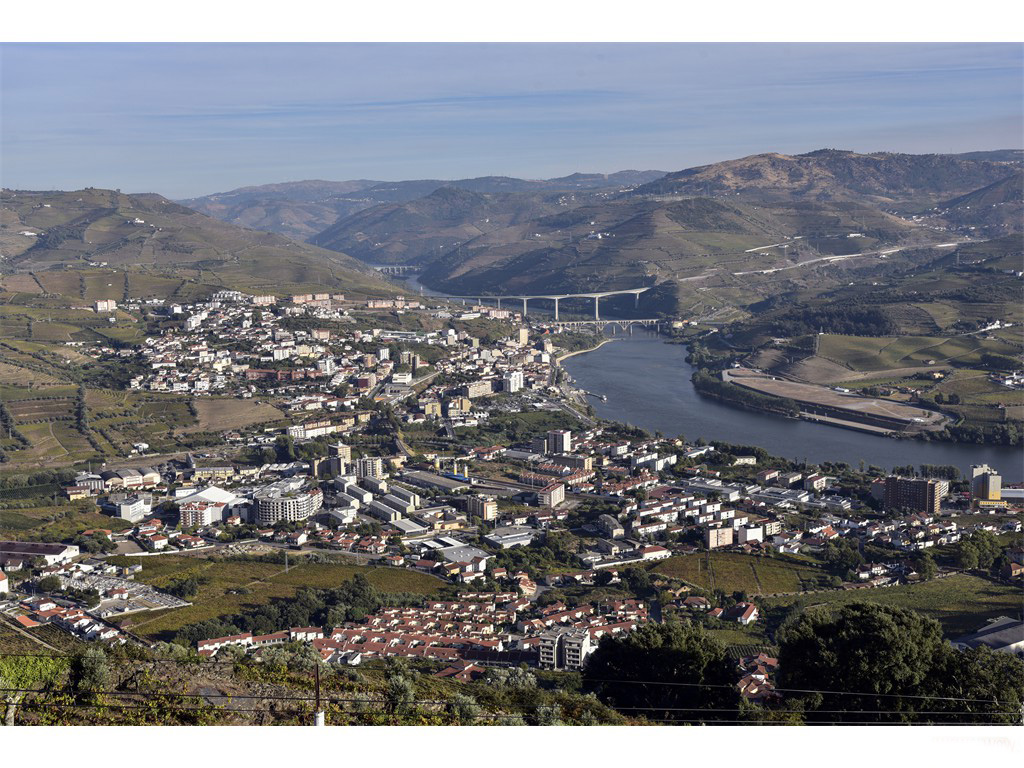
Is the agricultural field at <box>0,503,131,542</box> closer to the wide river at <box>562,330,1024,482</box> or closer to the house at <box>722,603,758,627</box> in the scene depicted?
the house at <box>722,603,758,627</box>

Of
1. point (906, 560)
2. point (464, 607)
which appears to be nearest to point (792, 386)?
point (906, 560)

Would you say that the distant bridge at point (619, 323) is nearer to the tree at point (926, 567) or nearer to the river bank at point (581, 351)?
the river bank at point (581, 351)

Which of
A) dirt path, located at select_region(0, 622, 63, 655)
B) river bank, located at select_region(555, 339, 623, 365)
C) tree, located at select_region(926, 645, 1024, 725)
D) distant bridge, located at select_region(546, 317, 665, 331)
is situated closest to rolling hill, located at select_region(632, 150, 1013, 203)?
distant bridge, located at select_region(546, 317, 665, 331)

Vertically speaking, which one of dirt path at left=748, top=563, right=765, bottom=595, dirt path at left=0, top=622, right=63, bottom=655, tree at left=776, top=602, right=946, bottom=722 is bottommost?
dirt path at left=748, top=563, right=765, bottom=595

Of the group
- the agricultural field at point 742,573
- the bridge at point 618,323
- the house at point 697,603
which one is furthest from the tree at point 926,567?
the bridge at point 618,323

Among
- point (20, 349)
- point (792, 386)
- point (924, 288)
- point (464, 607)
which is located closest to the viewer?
point (464, 607)

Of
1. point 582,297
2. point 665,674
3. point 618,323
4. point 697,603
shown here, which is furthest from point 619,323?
point 665,674

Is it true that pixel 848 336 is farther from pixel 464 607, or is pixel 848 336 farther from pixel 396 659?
pixel 396 659
